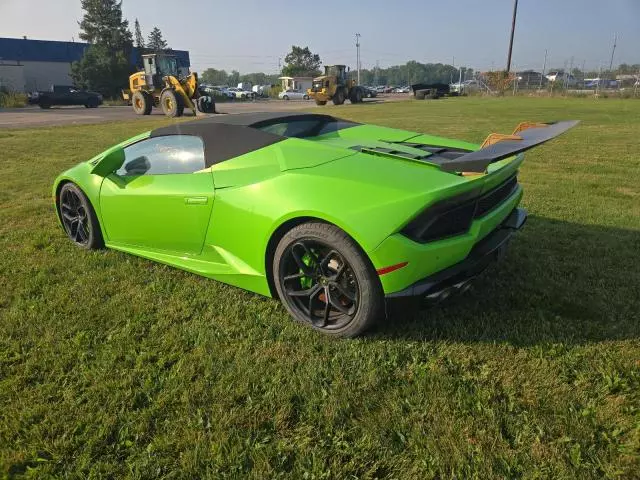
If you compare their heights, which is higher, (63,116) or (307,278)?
(307,278)

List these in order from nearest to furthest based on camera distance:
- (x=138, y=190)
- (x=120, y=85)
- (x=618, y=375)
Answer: (x=618, y=375) → (x=138, y=190) → (x=120, y=85)

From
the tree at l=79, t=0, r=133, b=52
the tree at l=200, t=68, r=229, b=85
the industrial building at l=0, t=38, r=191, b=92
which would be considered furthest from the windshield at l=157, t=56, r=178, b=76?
the tree at l=200, t=68, r=229, b=85

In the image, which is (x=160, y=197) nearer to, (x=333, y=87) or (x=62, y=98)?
(x=333, y=87)

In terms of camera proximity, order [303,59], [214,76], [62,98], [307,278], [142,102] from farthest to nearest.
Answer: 1. [214,76]
2. [303,59]
3. [62,98]
4. [142,102]
5. [307,278]

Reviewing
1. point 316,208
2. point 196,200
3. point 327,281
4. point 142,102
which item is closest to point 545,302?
point 327,281

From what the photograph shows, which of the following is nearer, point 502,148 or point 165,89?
point 502,148

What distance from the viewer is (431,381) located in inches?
88.0

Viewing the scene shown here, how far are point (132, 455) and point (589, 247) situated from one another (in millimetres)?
3691

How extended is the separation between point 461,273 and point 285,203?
3.37 feet

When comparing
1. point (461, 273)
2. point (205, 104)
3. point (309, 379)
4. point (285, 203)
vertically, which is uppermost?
point (285, 203)

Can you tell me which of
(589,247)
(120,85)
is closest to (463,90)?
(120,85)

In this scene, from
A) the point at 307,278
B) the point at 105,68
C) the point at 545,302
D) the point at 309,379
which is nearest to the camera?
the point at 309,379

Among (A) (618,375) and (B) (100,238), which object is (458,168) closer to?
(A) (618,375)

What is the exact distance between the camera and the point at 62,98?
30312 millimetres
